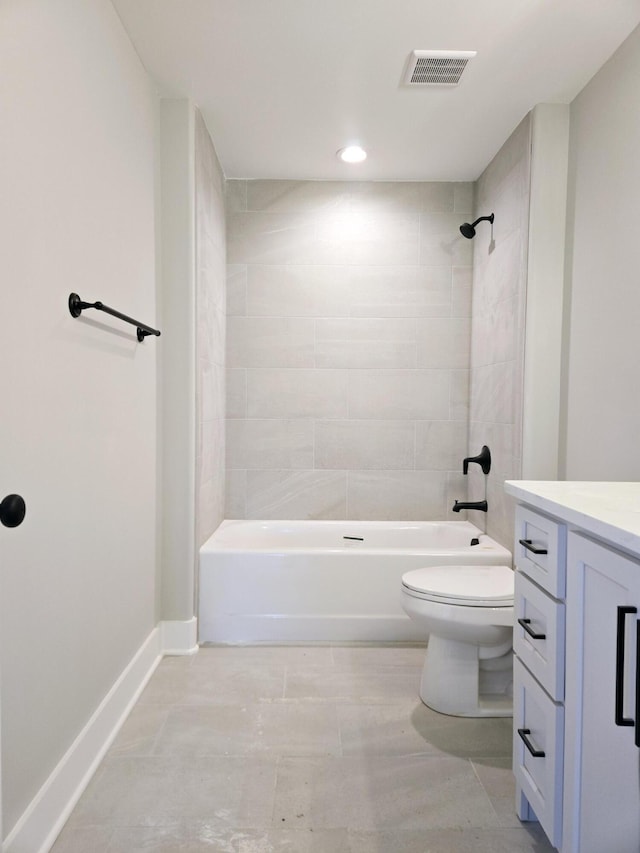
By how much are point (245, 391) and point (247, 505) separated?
2.14ft

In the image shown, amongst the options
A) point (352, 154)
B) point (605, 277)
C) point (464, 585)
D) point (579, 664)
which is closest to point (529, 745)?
point (579, 664)

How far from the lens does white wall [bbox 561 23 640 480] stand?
1.98m

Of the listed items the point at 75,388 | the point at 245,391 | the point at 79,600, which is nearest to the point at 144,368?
the point at 75,388

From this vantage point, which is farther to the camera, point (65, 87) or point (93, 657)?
point (93, 657)

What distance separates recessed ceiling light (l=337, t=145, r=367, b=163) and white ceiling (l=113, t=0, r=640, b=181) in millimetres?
42

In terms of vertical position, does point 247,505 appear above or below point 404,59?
below

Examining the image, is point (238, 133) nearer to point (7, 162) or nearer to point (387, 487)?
point (7, 162)

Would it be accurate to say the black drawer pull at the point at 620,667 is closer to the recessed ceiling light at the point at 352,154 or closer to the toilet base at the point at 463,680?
the toilet base at the point at 463,680

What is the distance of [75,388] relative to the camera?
63.9 inches

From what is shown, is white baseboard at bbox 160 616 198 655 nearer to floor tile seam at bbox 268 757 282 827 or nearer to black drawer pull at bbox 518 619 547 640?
floor tile seam at bbox 268 757 282 827

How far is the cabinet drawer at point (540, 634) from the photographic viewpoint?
127 centimetres

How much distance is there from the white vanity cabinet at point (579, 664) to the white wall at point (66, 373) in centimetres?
117

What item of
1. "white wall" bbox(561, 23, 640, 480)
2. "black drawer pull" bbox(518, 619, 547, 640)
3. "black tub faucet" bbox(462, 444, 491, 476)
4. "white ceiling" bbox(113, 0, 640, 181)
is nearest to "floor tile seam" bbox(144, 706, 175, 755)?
"black drawer pull" bbox(518, 619, 547, 640)

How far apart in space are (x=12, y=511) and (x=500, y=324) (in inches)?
93.0
